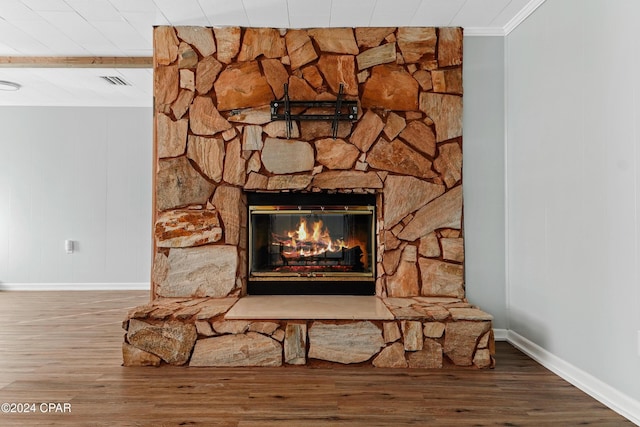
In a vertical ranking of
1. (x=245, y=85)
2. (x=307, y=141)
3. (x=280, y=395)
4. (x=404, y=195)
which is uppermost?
(x=245, y=85)

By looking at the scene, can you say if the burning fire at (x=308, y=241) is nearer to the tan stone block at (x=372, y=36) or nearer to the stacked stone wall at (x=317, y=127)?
the stacked stone wall at (x=317, y=127)

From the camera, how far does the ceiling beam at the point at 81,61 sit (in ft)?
12.2

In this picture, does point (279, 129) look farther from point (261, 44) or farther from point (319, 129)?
point (261, 44)

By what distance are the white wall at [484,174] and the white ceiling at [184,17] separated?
0.24 meters

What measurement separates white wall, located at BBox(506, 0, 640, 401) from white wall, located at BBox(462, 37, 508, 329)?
9 centimetres

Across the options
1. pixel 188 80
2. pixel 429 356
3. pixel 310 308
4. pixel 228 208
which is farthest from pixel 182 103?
pixel 429 356

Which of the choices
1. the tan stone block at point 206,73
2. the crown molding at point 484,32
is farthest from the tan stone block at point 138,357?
the crown molding at point 484,32

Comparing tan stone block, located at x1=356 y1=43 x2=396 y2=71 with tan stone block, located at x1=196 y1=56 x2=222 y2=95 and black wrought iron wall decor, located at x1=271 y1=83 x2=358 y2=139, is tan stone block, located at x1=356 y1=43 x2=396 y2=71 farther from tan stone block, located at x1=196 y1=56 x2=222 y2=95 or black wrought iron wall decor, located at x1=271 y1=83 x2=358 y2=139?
tan stone block, located at x1=196 y1=56 x2=222 y2=95

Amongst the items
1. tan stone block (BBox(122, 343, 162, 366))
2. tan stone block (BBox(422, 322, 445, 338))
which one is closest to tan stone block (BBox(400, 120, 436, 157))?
tan stone block (BBox(422, 322, 445, 338))

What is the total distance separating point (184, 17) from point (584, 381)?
131 inches

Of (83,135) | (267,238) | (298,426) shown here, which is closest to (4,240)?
(83,135)

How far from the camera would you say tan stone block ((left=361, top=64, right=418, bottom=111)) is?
10.2ft

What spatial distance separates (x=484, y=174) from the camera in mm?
3129

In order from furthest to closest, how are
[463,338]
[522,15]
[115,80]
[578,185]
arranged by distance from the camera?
[115,80], [522,15], [463,338], [578,185]
